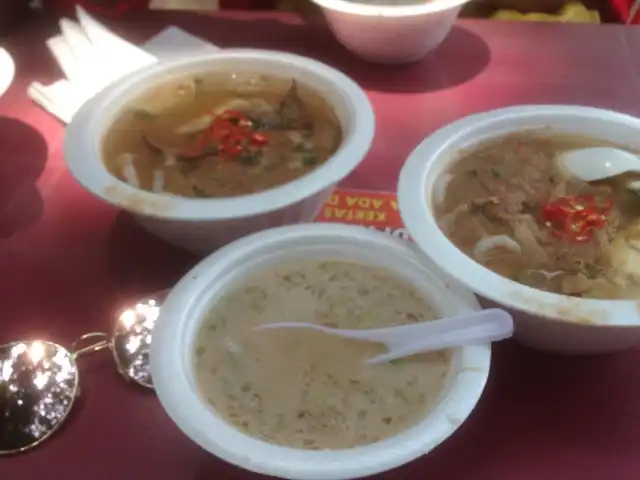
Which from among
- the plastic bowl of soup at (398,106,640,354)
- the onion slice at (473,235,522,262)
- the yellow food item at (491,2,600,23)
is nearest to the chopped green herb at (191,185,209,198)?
the plastic bowl of soup at (398,106,640,354)

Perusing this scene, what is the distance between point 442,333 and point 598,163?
0.44m

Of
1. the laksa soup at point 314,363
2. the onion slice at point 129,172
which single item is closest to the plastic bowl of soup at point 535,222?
the laksa soup at point 314,363

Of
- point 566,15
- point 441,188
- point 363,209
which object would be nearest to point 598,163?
point 441,188

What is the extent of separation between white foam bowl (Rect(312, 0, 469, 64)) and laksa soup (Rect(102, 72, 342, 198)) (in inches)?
12.6

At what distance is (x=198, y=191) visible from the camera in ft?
3.83

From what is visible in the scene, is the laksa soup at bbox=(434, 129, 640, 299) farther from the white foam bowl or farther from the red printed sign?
the white foam bowl

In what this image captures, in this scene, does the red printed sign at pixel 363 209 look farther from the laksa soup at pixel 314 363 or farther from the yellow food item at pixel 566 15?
the yellow food item at pixel 566 15

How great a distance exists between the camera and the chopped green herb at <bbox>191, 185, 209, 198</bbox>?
1158 mm

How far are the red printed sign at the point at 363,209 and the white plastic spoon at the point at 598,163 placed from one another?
11.3 inches

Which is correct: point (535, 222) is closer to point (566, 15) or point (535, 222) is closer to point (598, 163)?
point (598, 163)

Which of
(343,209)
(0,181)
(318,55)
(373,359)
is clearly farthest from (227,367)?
(318,55)

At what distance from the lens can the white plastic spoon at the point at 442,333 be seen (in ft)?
2.82

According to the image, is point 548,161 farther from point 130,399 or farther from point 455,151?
point 130,399

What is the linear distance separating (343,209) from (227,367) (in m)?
0.48
